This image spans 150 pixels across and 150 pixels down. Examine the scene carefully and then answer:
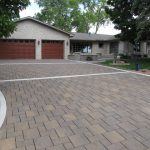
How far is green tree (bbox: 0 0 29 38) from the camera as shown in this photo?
7035 millimetres

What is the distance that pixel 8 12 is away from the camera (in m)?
7.56

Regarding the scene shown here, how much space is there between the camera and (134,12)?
1866 cm

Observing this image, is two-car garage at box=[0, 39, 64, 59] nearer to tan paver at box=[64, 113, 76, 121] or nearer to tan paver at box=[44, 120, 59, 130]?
tan paver at box=[64, 113, 76, 121]

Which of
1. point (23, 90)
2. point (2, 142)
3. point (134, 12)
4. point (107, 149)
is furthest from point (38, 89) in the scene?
point (134, 12)

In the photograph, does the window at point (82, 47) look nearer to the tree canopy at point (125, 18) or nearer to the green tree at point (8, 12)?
the tree canopy at point (125, 18)

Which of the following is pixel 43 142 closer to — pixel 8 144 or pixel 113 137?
pixel 8 144

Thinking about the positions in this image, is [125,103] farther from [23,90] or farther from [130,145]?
[23,90]

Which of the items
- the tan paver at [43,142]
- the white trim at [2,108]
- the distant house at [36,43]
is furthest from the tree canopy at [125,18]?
the tan paver at [43,142]

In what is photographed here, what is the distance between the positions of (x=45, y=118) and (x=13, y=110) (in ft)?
3.45

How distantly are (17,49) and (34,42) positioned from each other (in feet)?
6.67

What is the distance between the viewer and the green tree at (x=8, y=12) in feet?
23.1

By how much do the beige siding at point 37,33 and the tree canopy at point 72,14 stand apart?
16247mm

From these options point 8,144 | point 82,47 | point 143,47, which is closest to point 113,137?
point 8,144

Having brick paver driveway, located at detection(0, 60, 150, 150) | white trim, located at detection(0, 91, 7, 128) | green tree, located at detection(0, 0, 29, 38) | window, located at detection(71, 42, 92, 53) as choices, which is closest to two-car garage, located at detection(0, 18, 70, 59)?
window, located at detection(71, 42, 92, 53)
